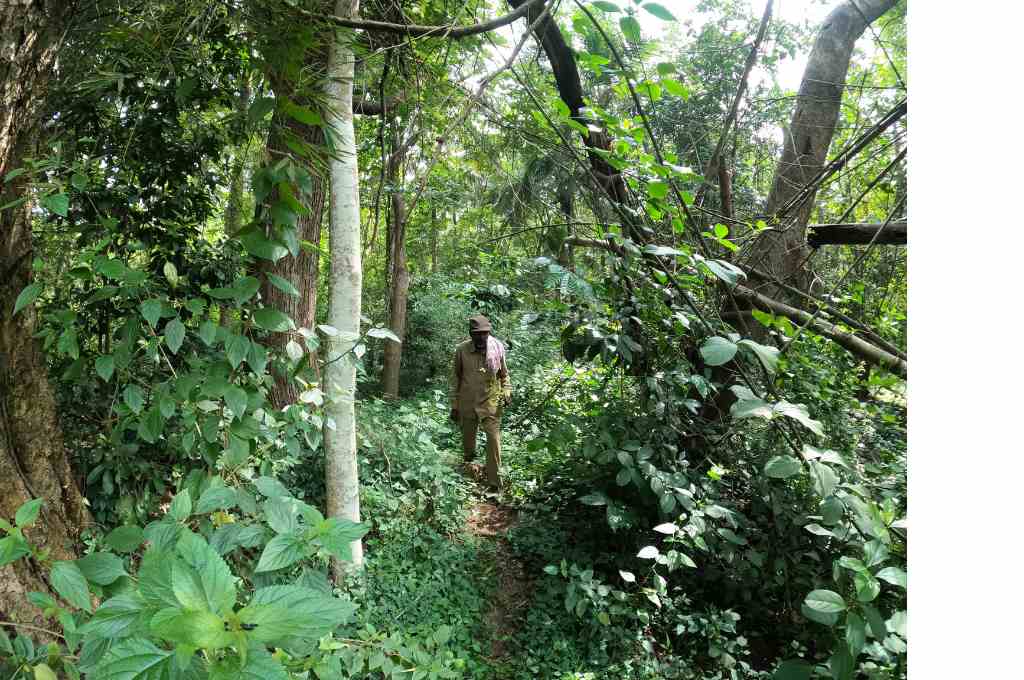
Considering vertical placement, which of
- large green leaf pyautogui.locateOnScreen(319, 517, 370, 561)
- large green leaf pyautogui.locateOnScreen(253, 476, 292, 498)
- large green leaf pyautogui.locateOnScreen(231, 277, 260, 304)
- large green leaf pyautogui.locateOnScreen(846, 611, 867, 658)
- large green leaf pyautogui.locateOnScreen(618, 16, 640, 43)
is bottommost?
large green leaf pyautogui.locateOnScreen(846, 611, 867, 658)

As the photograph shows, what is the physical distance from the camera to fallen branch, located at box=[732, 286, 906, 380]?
2.04 metres

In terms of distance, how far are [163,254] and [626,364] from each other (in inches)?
92.9

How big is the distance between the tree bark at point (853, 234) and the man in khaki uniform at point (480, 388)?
11.6 ft

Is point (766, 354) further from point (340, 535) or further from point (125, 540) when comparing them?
point (125, 540)

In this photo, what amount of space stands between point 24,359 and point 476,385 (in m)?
3.83

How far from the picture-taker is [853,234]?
2.00 m

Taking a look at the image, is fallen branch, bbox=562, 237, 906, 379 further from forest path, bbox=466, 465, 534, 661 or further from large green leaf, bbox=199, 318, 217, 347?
forest path, bbox=466, 465, 534, 661

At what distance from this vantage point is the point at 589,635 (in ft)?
9.72

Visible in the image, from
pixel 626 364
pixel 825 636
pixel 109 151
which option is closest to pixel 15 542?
pixel 109 151

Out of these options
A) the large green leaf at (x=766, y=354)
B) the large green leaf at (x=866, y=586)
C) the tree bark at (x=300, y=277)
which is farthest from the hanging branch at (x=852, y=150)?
the tree bark at (x=300, y=277)

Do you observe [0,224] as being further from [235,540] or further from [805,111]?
[805,111]

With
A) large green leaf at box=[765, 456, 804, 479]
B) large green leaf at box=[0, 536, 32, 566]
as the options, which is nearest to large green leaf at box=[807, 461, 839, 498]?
large green leaf at box=[765, 456, 804, 479]

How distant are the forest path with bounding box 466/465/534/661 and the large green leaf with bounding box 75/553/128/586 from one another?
2.57 meters
